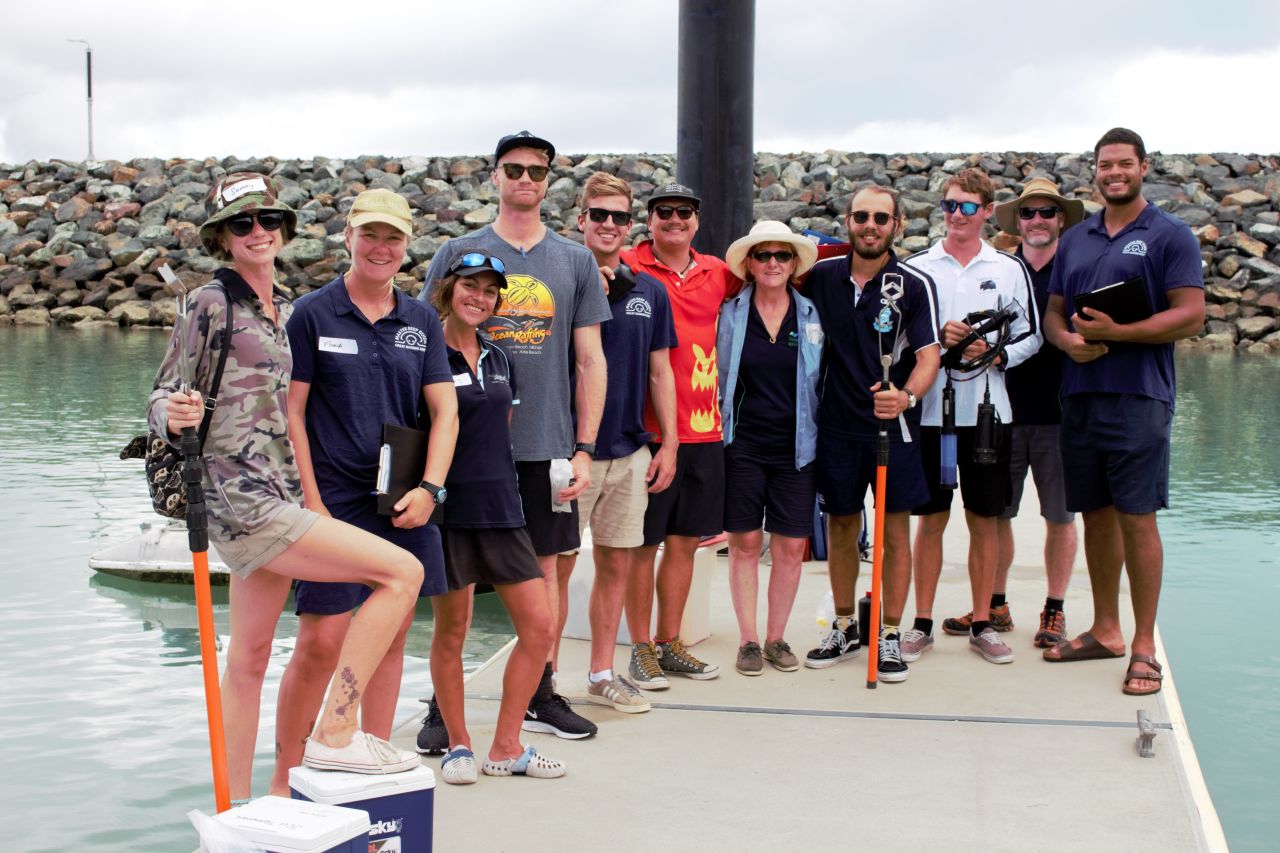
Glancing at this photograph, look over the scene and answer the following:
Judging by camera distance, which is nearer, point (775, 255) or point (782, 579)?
point (775, 255)

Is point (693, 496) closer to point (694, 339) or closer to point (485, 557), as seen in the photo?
Answer: point (694, 339)

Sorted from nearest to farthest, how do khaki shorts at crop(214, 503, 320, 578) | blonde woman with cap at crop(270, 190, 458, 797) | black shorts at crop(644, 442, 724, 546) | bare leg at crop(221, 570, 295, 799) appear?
khaki shorts at crop(214, 503, 320, 578) < bare leg at crop(221, 570, 295, 799) < blonde woman with cap at crop(270, 190, 458, 797) < black shorts at crop(644, 442, 724, 546)

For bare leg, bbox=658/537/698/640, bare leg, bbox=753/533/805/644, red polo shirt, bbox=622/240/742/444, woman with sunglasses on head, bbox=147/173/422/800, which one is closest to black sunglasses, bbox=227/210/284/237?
woman with sunglasses on head, bbox=147/173/422/800

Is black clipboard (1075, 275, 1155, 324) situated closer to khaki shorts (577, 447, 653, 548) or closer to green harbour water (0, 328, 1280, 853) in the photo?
green harbour water (0, 328, 1280, 853)

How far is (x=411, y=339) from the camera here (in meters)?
3.95

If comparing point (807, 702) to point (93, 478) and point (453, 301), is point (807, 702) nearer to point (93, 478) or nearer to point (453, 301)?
point (453, 301)

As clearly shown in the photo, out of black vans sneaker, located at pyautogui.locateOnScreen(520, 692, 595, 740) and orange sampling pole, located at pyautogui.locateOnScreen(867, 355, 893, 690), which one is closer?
black vans sneaker, located at pyautogui.locateOnScreen(520, 692, 595, 740)

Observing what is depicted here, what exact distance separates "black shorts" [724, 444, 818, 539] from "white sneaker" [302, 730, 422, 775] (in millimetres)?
2387

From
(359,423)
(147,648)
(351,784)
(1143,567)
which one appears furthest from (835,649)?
(147,648)

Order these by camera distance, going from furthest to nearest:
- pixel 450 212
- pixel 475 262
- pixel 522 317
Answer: pixel 450 212
pixel 522 317
pixel 475 262

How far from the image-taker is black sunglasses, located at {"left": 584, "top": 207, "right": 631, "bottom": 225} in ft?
16.9

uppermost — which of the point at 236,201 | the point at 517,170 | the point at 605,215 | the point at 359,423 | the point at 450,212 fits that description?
the point at 450,212

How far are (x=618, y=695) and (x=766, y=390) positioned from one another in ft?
4.52

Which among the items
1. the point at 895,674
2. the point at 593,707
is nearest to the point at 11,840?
the point at 593,707
